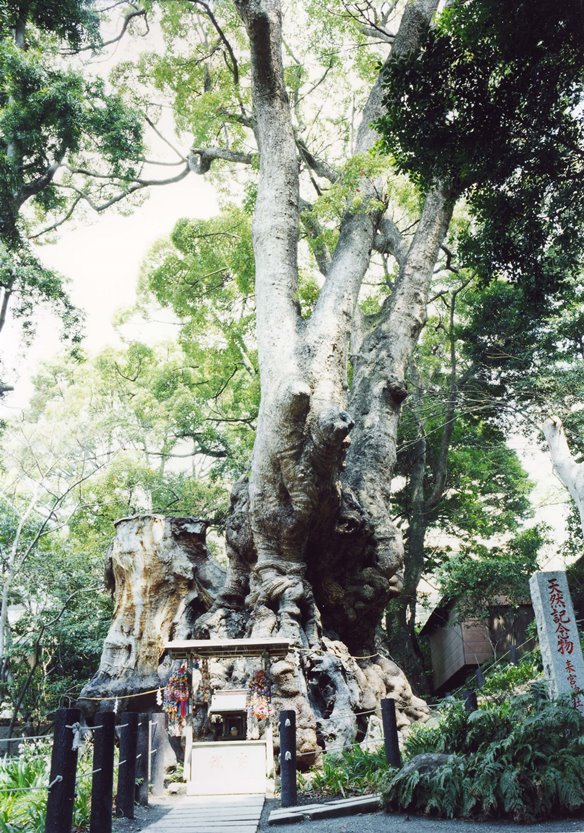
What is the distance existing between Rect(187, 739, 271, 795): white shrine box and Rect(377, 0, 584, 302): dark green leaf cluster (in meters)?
6.33

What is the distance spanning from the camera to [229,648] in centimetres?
723

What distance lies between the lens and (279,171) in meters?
10.3

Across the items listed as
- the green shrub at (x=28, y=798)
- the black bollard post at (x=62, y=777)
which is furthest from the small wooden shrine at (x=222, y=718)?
the black bollard post at (x=62, y=777)

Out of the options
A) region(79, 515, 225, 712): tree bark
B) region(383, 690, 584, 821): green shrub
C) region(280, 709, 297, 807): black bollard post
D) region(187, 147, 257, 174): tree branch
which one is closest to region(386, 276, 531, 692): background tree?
region(187, 147, 257, 174): tree branch

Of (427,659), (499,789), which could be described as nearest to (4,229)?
(499,789)

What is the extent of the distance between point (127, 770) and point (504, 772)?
3.11m

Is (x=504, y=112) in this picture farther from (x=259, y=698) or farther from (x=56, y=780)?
(x=259, y=698)

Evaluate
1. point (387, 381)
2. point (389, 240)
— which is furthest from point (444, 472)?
point (387, 381)

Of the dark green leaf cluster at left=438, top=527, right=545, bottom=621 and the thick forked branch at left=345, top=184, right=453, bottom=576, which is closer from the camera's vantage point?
the thick forked branch at left=345, top=184, right=453, bottom=576

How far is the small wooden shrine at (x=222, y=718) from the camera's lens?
6.60 meters

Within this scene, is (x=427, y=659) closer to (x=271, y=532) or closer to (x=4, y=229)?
(x=271, y=532)

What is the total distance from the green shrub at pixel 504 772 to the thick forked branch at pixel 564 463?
657 cm

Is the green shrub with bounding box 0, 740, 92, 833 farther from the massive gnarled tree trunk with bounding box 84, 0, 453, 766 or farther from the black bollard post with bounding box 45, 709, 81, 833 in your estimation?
the massive gnarled tree trunk with bounding box 84, 0, 453, 766

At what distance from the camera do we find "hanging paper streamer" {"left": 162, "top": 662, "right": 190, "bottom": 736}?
725 centimetres
